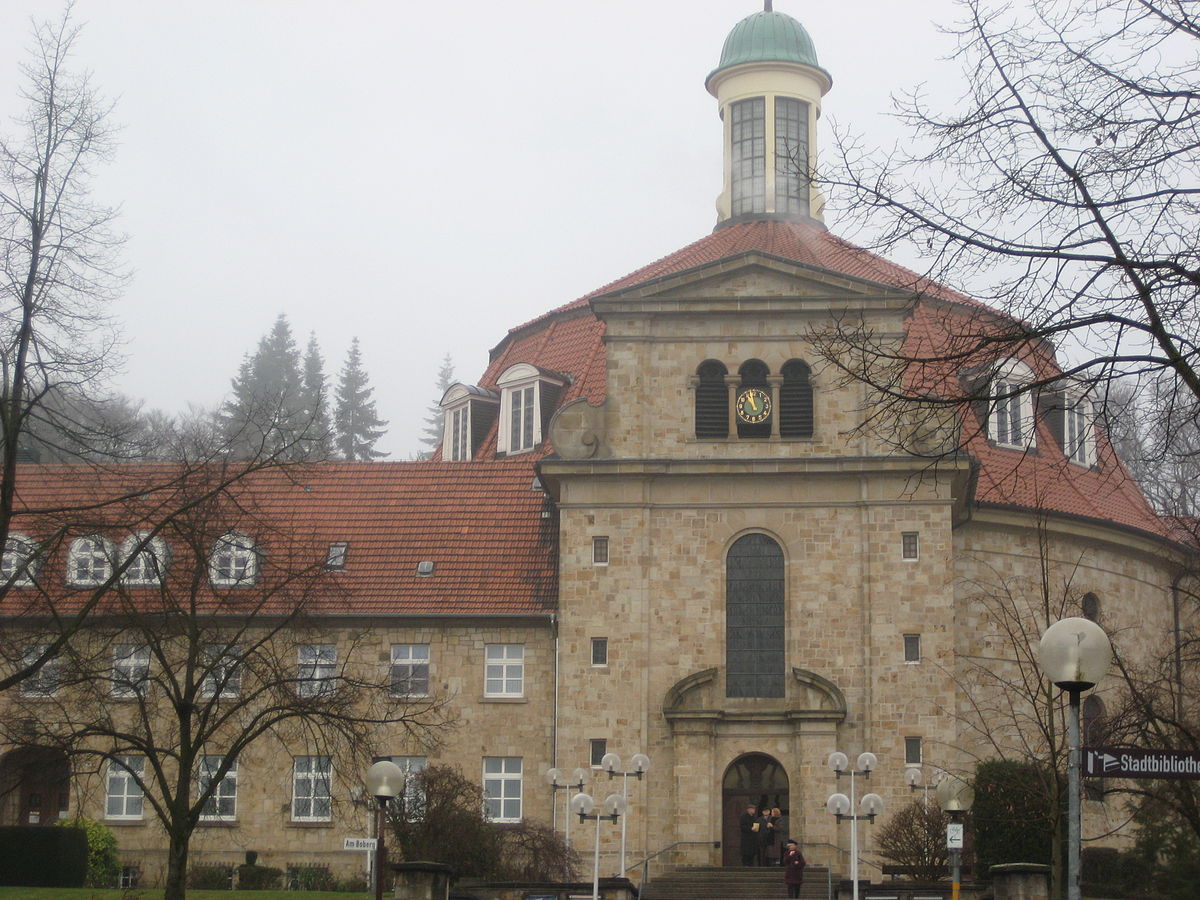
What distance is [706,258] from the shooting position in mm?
47969

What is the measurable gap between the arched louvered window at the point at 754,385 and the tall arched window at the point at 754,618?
2394 mm

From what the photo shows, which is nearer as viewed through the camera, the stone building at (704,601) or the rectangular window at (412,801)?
Result: the rectangular window at (412,801)

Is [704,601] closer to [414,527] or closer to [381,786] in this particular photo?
[414,527]

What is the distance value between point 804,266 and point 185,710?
58.1 feet

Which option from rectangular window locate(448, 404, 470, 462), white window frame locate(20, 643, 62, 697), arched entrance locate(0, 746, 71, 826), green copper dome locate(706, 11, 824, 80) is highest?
green copper dome locate(706, 11, 824, 80)

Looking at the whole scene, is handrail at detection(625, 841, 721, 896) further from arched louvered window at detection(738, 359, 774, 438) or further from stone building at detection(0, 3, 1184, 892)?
arched louvered window at detection(738, 359, 774, 438)

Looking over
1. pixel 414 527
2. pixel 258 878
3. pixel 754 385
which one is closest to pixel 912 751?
pixel 754 385

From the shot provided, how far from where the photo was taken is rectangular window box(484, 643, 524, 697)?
1665 inches

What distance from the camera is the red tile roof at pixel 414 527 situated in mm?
42969

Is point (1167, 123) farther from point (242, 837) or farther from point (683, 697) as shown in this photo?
point (242, 837)

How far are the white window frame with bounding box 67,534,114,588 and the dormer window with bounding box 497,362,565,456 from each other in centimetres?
1219

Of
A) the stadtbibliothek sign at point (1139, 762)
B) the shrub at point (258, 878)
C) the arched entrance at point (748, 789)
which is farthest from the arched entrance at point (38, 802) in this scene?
the stadtbibliothek sign at point (1139, 762)

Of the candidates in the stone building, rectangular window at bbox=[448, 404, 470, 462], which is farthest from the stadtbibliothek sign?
rectangular window at bbox=[448, 404, 470, 462]

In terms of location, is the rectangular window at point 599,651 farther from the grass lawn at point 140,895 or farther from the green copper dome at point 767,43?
the green copper dome at point 767,43
